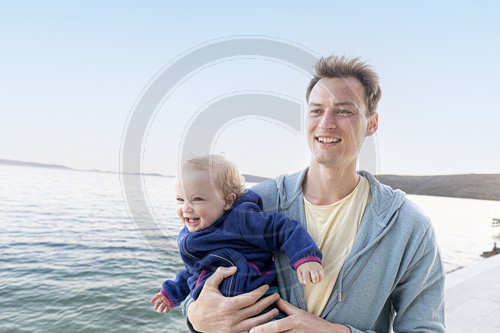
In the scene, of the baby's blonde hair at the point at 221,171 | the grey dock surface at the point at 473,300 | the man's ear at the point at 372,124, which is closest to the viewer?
the baby's blonde hair at the point at 221,171

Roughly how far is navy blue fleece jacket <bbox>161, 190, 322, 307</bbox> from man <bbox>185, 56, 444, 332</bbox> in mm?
47

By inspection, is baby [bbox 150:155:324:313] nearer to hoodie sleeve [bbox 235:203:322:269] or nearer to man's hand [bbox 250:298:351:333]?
hoodie sleeve [bbox 235:203:322:269]

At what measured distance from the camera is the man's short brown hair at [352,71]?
4.23 feet

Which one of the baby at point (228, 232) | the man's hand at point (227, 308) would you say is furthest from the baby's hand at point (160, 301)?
the man's hand at point (227, 308)

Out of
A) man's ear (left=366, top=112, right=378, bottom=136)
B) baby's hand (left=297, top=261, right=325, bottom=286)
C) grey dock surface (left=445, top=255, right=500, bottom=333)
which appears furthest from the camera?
grey dock surface (left=445, top=255, right=500, bottom=333)

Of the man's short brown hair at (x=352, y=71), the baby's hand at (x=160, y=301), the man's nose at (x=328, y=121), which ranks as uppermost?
the man's short brown hair at (x=352, y=71)

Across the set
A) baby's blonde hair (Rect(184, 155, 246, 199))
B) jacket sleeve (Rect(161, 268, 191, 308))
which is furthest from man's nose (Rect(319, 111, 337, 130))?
jacket sleeve (Rect(161, 268, 191, 308))

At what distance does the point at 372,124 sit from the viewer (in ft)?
4.60

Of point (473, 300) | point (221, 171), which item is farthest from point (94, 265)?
point (221, 171)

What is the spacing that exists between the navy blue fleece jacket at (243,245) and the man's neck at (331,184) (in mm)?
198

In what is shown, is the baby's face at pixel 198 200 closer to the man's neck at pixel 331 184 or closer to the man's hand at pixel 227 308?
the man's hand at pixel 227 308

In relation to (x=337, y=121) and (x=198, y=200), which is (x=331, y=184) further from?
(x=198, y=200)

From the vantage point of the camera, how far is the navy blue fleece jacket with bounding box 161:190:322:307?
1138mm

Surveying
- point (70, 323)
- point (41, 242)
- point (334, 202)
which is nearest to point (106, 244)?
point (41, 242)
